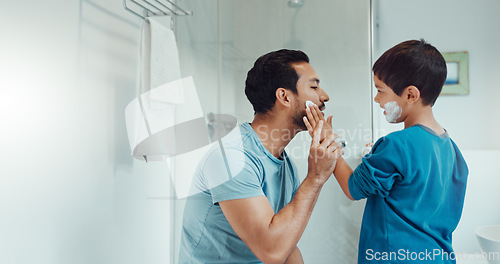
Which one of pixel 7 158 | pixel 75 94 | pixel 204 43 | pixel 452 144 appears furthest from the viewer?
pixel 204 43

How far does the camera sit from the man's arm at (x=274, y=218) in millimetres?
960

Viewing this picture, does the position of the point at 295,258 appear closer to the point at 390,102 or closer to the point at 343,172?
the point at 343,172

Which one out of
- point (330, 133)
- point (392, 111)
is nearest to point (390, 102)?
point (392, 111)

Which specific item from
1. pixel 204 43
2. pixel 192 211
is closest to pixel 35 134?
pixel 192 211

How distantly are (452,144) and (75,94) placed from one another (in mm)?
1057

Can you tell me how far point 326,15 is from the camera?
120cm

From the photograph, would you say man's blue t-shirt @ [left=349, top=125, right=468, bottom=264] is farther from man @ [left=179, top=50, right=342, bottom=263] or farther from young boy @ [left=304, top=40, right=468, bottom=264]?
man @ [left=179, top=50, right=342, bottom=263]

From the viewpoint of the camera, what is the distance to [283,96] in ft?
3.61

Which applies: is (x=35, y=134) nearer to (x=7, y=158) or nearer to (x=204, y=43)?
(x=7, y=158)

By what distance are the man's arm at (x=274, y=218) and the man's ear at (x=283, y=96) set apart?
0.52 ft

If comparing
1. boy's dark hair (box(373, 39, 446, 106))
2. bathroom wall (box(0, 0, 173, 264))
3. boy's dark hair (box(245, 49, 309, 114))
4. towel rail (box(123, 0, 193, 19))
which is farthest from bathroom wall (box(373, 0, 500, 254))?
bathroom wall (box(0, 0, 173, 264))

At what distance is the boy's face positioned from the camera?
1.02m

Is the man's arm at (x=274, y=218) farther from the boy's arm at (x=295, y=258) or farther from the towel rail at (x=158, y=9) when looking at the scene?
the towel rail at (x=158, y=9)

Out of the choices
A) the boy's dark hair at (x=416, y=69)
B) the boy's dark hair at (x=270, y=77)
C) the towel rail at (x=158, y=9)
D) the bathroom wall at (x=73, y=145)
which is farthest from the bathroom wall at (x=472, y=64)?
the bathroom wall at (x=73, y=145)
